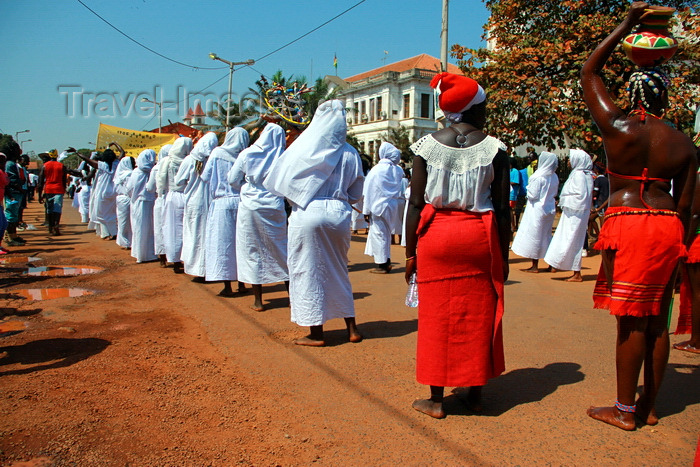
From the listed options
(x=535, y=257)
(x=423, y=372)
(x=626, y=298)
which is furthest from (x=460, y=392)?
(x=535, y=257)

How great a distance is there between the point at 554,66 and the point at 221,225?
8663 mm

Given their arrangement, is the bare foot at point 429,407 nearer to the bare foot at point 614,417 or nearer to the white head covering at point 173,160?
the bare foot at point 614,417

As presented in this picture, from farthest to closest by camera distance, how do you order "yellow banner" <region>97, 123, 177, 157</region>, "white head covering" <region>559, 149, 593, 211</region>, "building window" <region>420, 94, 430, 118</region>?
"building window" <region>420, 94, 430, 118</region>
"yellow banner" <region>97, 123, 177, 157</region>
"white head covering" <region>559, 149, 593, 211</region>

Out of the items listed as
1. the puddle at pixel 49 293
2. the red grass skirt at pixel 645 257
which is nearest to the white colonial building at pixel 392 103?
the puddle at pixel 49 293

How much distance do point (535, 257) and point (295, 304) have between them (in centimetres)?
559

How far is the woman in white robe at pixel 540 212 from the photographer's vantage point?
29.4ft

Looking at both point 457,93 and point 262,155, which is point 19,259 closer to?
point 262,155

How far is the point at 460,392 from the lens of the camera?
3.80 metres

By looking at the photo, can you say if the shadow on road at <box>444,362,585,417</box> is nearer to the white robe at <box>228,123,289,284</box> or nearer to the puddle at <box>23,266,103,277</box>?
the white robe at <box>228,123,289,284</box>

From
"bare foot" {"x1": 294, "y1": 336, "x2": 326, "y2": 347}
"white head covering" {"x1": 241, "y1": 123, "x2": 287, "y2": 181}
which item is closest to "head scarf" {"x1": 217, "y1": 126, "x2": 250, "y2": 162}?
"white head covering" {"x1": 241, "y1": 123, "x2": 287, "y2": 181}

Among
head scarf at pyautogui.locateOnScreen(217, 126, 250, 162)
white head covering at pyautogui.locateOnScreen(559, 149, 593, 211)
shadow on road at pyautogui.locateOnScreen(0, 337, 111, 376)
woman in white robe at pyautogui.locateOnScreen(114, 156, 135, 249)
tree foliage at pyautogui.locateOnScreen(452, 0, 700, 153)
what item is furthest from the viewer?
woman in white robe at pyautogui.locateOnScreen(114, 156, 135, 249)

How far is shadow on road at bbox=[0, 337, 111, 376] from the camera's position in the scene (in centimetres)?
423

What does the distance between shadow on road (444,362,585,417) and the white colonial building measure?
44.9m

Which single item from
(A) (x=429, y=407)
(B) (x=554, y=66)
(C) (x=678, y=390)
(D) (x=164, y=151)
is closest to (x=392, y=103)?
(B) (x=554, y=66)
